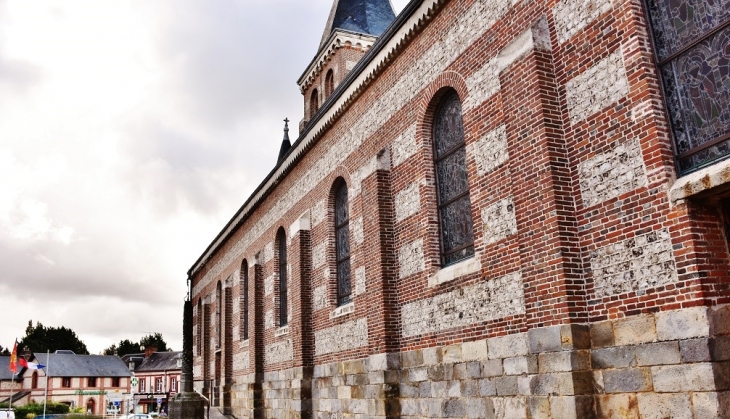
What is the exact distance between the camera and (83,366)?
68.4 metres

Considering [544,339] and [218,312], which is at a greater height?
[218,312]

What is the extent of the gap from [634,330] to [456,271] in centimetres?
330

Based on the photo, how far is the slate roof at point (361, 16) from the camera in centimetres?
2425

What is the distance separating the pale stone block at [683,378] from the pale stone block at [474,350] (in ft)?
8.72

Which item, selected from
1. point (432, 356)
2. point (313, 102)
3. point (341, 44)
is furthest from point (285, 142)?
point (432, 356)

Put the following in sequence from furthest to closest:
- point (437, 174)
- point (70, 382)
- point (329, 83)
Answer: point (70, 382) → point (329, 83) → point (437, 174)

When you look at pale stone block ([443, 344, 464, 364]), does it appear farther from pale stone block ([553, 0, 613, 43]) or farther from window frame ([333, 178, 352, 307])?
pale stone block ([553, 0, 613, 43])

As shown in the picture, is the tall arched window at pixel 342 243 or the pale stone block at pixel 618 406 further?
the tall arched window at pixel 342 243

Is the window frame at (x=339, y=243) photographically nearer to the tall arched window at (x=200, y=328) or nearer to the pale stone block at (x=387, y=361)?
the pale stone block at (x=387, y=361)

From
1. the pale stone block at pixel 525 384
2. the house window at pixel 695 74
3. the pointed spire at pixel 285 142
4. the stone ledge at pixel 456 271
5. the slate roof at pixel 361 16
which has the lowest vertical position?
the pale stone block at pixel 525 384

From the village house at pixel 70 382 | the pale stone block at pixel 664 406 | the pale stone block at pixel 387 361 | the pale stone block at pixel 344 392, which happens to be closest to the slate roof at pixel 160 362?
the village house at pixel 70 382

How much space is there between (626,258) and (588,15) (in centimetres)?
297

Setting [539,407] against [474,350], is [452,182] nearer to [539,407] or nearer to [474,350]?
[474,350]

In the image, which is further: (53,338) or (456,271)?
(53,338)
